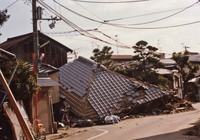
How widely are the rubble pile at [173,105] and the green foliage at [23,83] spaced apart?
1689cm

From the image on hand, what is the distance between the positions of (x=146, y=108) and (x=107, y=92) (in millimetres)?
4726

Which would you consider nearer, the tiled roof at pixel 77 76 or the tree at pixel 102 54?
the tiled roof at pixel 77 76

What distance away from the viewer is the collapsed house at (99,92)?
23047 mm

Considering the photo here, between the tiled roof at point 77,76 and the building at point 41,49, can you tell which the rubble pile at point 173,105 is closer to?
the tiled roof at point 77,76

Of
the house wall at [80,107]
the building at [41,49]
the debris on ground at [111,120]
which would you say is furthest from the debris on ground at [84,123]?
the building at [41,49]

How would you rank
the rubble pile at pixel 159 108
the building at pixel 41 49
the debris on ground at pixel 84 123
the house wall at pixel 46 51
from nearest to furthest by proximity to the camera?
the debris on ground at pixel 84 123 → the rubble pile at pixel 159 108 → the building at pixel 41 49 → the house wall at pixel 46 51

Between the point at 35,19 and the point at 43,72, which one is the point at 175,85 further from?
the point at 35,19

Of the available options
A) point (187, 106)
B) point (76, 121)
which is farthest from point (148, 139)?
point (187, 106)

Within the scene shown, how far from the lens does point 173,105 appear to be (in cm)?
2692

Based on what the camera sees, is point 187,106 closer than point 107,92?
No

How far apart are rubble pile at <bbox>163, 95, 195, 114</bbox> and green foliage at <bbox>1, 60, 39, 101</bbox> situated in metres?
16.9

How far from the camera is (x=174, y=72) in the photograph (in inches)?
1836

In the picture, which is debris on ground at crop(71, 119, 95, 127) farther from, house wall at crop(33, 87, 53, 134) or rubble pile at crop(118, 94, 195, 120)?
house wall at crop(33, 87, 53, 134)

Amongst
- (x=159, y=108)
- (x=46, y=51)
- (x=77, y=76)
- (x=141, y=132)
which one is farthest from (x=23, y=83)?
(x=46, y=51)
